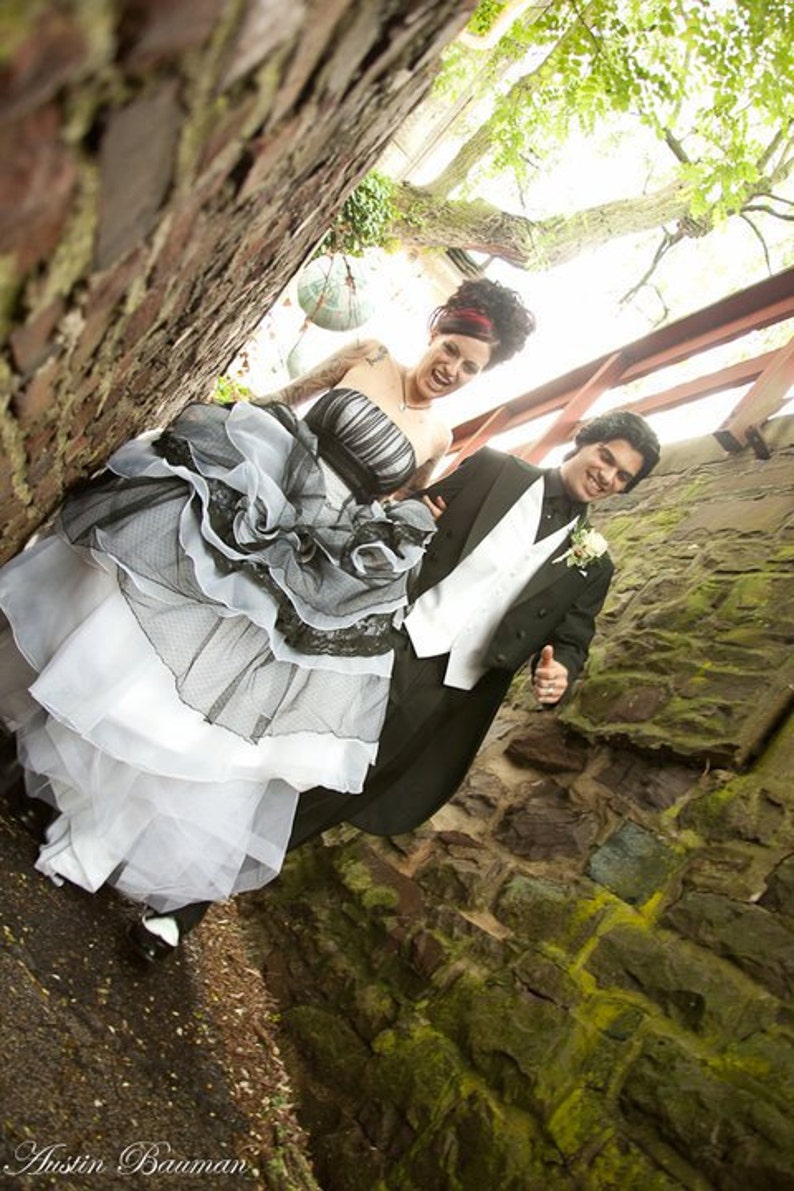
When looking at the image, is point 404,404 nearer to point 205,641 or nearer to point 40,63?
point 205,641

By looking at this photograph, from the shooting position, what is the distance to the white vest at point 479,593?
8.27 feet

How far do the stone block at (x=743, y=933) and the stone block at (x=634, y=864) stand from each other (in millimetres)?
119

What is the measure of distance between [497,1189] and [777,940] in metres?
0.92

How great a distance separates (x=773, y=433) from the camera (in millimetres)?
3719

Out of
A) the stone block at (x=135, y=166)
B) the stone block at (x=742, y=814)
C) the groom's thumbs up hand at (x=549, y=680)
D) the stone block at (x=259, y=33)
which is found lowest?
the stone block at (x=742, y=814)

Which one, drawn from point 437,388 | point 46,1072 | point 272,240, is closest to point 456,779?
point 437,388

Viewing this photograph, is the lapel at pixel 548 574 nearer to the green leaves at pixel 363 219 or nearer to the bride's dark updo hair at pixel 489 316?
the bride's dark updo hair at pixel 489 316

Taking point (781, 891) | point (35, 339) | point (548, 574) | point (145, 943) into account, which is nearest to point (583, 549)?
point (548, 574)

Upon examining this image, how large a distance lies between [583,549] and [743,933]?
3.98ft

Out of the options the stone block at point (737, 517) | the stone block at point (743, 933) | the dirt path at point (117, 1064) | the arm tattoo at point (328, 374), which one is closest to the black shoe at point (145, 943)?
the dirt path at point (117, 1064)

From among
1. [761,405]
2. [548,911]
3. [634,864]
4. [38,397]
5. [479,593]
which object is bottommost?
[634,864]

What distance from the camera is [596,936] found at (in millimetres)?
2244

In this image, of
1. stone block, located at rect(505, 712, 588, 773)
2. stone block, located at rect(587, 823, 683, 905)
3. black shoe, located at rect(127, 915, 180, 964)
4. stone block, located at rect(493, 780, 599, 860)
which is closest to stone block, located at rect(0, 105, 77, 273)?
black shoe, located at rect(127, 915, 180, 964)
